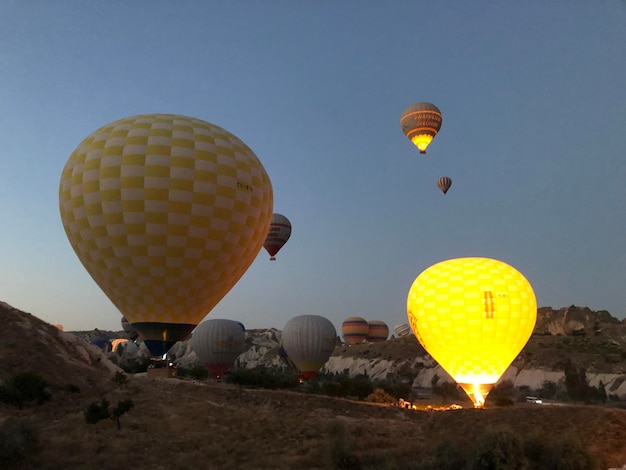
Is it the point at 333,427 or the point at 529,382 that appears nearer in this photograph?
the point at 333,427

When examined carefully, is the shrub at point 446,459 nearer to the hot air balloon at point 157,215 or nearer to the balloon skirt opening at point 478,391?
the balloon skirt opening at point 478,391

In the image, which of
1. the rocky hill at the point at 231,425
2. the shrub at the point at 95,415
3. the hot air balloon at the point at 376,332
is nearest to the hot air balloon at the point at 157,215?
the shrub at the point at 95,415

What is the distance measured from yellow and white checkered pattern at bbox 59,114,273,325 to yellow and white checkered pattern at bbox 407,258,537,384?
1311cm

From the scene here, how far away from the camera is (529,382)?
70.6 m

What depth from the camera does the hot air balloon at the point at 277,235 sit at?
2323 inches

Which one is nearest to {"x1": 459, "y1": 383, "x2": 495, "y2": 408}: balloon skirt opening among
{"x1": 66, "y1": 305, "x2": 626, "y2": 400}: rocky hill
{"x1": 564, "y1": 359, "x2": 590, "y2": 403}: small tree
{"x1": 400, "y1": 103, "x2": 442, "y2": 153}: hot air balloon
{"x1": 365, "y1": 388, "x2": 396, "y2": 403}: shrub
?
{"x1": 365, "y1": 388, "x2": 396, "y2": 403}: shrub

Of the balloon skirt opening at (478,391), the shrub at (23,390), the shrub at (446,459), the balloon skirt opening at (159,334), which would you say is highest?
the balloon skirt opening at (159,334)

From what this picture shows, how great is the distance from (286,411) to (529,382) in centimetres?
5489

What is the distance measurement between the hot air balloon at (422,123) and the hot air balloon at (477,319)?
Answer: 87.9 feet

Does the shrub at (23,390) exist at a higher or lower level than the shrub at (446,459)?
higher

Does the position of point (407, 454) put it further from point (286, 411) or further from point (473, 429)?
point (286, 411)

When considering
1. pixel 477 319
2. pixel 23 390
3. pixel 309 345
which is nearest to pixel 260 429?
pixel 23 390

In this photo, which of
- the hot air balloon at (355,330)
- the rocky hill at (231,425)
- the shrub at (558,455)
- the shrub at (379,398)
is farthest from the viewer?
the hot air balloon at (355,330)

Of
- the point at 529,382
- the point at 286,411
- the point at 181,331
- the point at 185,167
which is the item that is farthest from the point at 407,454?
the point at 529,382
